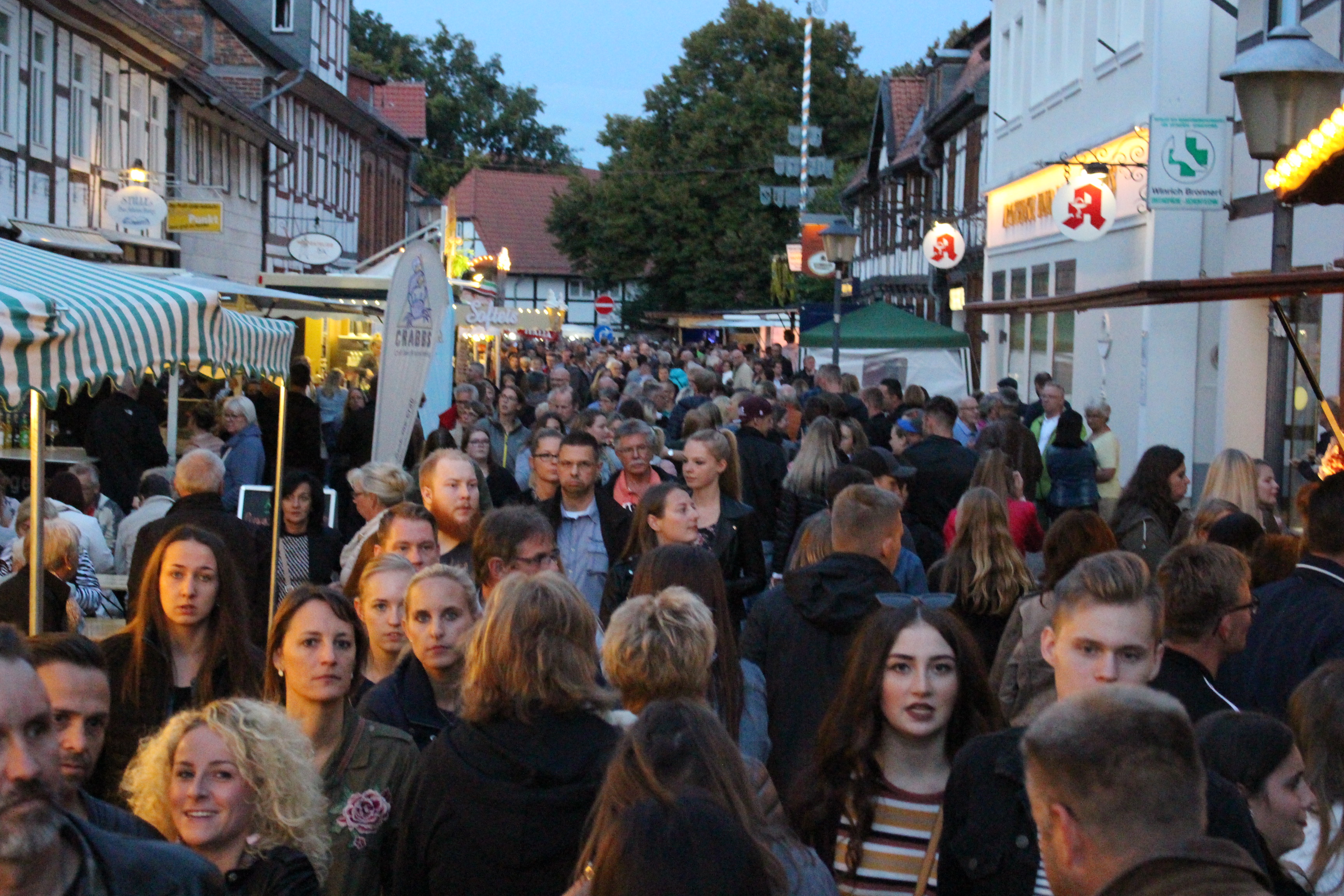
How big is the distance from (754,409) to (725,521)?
336 centimetres

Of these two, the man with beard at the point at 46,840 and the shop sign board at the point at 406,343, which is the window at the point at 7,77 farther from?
the man with beard at the point at 46,840

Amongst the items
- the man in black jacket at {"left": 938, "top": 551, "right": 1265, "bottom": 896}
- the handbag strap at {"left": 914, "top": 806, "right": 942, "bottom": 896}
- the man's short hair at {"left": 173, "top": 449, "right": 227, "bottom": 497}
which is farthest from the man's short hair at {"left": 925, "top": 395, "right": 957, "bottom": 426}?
the handbag strap at {"left": 914, "top": 806, "right": 942, "bottom": 896}

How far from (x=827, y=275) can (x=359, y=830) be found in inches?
1111

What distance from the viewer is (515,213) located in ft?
279

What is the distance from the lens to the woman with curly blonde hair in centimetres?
345

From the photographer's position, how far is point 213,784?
3.49 metres

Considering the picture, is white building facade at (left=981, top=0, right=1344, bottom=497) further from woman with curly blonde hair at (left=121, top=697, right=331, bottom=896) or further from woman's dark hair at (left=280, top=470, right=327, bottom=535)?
woman with curly blonde hair at (left=121, top=697, right=331, bottom=896)

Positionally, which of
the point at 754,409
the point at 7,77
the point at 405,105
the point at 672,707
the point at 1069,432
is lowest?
the point at 672,707

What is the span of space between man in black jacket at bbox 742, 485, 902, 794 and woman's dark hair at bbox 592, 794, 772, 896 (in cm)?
225

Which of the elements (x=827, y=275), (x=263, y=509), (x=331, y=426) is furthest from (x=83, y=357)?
(x=827, y=275)

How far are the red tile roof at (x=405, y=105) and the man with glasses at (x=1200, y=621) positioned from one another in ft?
184

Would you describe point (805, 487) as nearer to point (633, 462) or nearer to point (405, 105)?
point (633, 462)

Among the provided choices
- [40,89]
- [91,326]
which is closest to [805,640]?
[91,326]

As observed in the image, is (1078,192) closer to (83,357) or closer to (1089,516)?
(1089,516)
